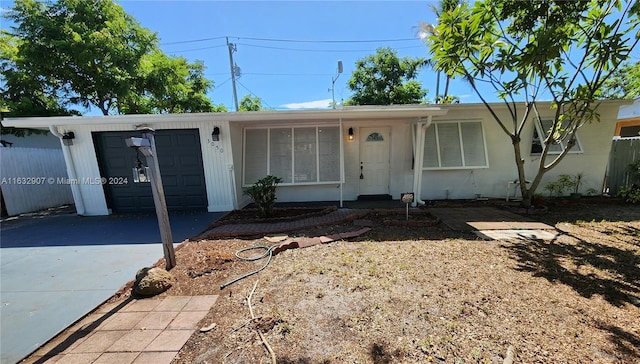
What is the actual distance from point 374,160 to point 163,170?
5.86m

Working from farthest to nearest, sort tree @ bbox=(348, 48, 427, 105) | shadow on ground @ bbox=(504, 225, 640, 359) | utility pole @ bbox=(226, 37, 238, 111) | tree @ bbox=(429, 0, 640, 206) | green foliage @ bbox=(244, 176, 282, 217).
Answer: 1. tree @ bbox=(348, 48, 427, 105)
2. utility pole @ bbox=(226, 37, 238, 111)
3. green foliage @ bbox=(244, 176, 282, 217)
4. tree @ bbox=(429, 0, 640, 206)
5. shadow on ground @ bbox=(504, 225, 640, 359)

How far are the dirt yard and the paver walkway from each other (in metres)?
0.15

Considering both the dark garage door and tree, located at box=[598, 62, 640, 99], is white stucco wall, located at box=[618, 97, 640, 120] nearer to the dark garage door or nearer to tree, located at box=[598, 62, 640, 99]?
tree, located at box=[598, 62, 640, 99]

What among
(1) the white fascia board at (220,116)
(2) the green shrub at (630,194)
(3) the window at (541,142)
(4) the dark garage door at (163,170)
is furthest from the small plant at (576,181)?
(4) the dark garage door at (163,170)

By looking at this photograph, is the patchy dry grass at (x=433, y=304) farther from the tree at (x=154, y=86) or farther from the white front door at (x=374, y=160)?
the tree at (x=154, y=86)

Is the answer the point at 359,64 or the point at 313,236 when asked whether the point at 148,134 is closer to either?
the point at 313,236

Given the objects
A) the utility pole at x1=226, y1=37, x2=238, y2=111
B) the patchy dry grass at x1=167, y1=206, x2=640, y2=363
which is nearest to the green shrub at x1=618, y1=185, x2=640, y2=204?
the patchy dry grass at x1=167, y1=206, x2=640, y2=363

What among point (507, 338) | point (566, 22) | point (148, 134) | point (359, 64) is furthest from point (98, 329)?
point (359, 64)

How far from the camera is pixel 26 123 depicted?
5.62 meters

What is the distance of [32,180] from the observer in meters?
7.12

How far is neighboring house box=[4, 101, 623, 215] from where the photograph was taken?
20.3ft

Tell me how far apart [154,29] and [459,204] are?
48.2 feet

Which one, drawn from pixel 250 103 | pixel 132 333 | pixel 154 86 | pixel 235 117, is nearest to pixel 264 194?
pixel 235 117

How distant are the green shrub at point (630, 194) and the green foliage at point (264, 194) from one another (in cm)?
941
